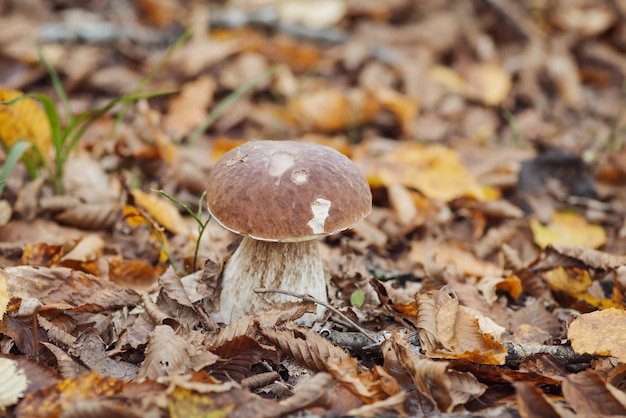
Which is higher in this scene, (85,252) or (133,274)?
(85,252)

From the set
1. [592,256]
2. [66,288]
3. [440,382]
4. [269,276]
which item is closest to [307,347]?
[269,276]

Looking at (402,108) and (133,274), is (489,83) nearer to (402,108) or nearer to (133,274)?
(402,108)

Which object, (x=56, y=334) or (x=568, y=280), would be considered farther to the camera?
(x=568, y=280)

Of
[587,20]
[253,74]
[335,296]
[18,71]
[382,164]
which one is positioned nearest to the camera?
[335,296]

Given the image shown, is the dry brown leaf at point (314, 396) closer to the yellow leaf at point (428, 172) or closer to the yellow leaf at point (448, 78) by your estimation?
the yellow leaf at point (428, 172)

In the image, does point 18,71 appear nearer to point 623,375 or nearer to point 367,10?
point 367,10

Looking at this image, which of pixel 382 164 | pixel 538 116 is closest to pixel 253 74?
pixel 382 164
